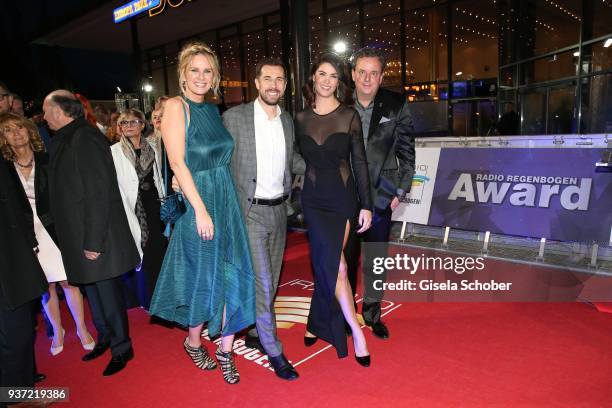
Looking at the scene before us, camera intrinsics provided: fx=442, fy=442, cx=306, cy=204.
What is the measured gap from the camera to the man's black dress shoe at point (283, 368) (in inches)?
Answer: 111

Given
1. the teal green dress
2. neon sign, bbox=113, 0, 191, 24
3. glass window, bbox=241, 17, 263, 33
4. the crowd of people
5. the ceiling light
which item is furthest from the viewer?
glass window, bbox=241, 17, 263, 33

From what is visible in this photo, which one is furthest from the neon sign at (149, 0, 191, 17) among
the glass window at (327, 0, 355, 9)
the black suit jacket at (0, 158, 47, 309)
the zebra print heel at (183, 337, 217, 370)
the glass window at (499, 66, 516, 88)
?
the zebra print heel at (183, 337, 217, 370)

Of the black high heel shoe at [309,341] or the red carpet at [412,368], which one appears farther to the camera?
the black high heel shoe at [309,341]

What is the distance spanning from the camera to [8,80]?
15.6 metres

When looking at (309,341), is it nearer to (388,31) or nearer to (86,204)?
(86,204)

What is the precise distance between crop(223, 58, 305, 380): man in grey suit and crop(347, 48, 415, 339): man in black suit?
630 millimetres

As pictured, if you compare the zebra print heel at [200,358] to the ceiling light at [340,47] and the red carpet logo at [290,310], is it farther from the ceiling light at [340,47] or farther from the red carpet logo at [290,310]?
the ceiling light at [340,47]

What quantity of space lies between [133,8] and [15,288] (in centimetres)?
1243

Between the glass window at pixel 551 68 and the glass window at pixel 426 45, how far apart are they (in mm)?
1988

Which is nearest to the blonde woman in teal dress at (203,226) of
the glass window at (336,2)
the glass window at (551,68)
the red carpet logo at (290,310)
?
the red carpet logo at (290,310)

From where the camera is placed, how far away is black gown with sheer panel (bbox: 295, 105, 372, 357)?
285 cm

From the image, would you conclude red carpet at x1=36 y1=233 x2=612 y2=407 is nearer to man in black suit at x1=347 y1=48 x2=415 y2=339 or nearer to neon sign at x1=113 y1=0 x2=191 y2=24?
man in black suit at x1=347 y1=48 x2=415 y2=339

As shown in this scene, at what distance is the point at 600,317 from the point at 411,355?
1684mm

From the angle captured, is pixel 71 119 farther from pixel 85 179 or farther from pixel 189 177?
pixel 189 177
